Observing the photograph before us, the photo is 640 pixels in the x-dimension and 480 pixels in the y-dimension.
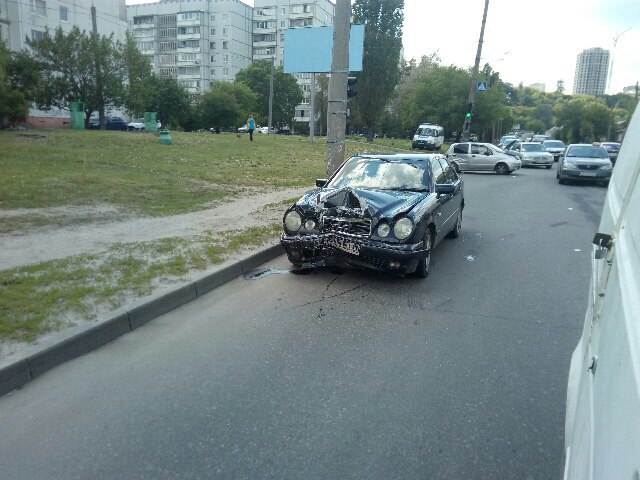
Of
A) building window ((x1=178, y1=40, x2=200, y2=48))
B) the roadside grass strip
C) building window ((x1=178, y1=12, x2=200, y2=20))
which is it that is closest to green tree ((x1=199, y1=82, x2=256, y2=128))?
building window ((x1=178, y1=40, x2=200, y2=48))

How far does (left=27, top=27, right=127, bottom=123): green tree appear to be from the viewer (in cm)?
3831

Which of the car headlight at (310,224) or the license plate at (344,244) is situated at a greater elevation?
the car headlight at (310,224)

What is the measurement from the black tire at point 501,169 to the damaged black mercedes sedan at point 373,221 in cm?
1861

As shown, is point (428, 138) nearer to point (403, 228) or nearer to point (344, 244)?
point (403, 228)

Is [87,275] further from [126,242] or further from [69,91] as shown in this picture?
[69,91]

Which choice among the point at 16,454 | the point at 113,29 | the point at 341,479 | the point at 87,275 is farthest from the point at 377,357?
the point at 113,29

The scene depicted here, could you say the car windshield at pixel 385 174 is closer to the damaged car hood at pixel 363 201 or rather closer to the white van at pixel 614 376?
the damaged car hood at pixel 363 201

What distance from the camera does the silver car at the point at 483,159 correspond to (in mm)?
24750

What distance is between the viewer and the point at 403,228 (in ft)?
20.0

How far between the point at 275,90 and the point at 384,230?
79397 millimetres

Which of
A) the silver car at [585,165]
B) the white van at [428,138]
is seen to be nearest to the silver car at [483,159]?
the silver car at [585,165]

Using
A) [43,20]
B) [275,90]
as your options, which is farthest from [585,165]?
[275,90]

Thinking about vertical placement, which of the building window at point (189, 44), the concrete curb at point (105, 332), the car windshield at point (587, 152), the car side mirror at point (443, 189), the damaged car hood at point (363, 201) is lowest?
the concrete curb at point (105, 332)

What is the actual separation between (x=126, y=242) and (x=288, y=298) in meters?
3.09
